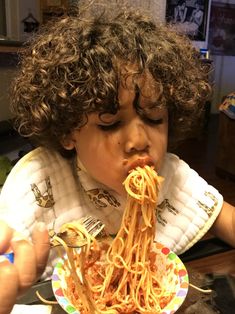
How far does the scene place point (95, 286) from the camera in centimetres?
67

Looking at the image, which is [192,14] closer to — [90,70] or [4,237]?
[90,70]

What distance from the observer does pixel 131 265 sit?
68cm

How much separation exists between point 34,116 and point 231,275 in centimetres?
51

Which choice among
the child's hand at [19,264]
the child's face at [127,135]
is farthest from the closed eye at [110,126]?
the child's hand at [19,264]

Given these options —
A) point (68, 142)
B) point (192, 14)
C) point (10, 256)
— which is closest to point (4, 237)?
point (10, 256)

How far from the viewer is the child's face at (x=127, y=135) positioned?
709mm

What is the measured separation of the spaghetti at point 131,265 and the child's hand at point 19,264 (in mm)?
248

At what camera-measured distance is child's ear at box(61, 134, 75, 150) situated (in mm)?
826

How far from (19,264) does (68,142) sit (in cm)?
51

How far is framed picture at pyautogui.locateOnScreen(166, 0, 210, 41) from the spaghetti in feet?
12.6

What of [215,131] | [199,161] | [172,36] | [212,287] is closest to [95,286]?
[212,287]

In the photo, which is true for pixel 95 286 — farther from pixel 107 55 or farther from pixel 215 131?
pixel 215 131

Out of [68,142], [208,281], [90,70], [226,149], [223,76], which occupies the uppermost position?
[90,70]

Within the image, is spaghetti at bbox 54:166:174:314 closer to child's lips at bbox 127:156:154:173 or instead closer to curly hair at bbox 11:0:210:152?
child's lips at bbox 127:156:154:173
